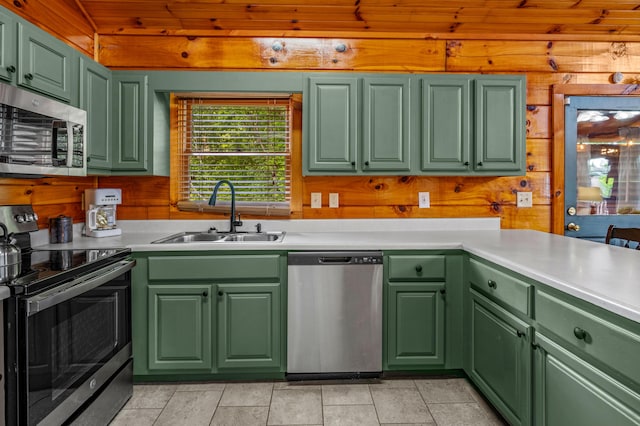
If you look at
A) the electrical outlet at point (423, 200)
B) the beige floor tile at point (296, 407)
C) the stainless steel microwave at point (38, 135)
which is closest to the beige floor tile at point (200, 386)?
the beige floor tile at point (296, 407)

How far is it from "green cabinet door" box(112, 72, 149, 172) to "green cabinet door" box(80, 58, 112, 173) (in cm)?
4

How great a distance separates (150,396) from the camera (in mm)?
2230

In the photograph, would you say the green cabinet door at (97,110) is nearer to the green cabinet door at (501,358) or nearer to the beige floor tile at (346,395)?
the beige floor tile at (346,395)

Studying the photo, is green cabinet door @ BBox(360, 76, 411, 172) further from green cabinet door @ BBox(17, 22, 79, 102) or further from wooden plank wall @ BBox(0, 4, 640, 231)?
green cabinet door @ BBox(17, 22, 79, 102)

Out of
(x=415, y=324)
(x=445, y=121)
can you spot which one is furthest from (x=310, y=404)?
(x=445, y=121)

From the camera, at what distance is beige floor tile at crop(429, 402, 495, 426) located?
1.97 m

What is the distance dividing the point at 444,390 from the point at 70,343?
194 centimetres

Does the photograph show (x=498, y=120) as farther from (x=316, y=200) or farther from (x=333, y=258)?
(x=333, y=258)

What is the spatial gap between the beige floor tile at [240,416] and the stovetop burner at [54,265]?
3.18 feet

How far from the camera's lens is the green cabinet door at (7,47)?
68.4 inches

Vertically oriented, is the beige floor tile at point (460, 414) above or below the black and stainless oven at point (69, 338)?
below

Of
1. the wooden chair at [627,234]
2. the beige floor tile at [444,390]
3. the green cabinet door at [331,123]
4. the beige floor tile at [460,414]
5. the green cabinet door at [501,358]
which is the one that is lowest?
the beige floor tile at [460,414]

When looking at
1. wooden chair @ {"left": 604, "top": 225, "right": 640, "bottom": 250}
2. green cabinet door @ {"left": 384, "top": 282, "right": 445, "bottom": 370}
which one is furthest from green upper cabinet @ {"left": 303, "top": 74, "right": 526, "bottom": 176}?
green cabinet door @ {"left": 384, "top": 282, "right": 445, "bottom": 370}

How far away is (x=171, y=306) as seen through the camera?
2.30m
